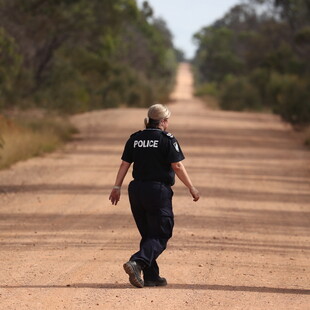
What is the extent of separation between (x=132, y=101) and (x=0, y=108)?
20911mm

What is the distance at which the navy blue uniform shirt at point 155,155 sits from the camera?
8.62 m

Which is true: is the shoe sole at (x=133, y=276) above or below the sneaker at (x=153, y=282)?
above

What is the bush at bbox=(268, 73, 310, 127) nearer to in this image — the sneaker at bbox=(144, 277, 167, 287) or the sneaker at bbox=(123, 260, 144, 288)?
the sneaker at bbox=(144, 277, 167, 287)

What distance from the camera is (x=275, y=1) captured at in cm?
5356

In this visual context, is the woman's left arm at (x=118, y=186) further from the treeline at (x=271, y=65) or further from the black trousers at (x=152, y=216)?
the treeline at (x=271, y=65)

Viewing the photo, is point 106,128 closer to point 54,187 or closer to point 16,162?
point 16,162

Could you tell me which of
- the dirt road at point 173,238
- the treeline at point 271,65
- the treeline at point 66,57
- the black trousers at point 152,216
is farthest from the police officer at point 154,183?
the treeline at point 271,65

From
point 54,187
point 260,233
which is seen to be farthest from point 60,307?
point 54,187

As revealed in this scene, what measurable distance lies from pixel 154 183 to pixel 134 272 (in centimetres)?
77

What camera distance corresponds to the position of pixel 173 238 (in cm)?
1170

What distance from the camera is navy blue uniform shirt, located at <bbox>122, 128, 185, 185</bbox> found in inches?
339

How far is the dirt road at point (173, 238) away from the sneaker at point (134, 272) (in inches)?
3.5

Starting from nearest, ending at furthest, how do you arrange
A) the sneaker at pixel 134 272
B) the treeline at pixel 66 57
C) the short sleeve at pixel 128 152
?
the sneaker at pixel 134 272
the short sleeve at pixel 128 152
the treeline at pixel 66 57

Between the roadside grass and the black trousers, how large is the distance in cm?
1090
